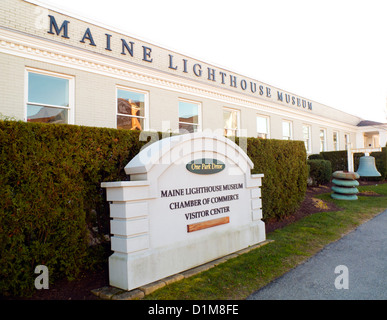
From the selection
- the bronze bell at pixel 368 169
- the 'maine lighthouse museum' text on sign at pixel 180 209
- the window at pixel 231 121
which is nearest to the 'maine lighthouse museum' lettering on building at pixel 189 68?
the window at pixel 231 121

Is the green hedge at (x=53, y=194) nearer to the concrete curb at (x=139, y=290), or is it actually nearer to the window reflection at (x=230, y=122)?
the concrete curb at (x=139, y=290)

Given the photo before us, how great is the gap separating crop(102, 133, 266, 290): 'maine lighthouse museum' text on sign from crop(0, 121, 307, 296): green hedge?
0.38m

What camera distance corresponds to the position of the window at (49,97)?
775cm

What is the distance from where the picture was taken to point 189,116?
11797 millimetres

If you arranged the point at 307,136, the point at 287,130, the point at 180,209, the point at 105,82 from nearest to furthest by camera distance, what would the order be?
the point at 180,209 < the point at 105,82 < the point at 287,130 < the point at 307,136

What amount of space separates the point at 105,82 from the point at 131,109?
1.28 m

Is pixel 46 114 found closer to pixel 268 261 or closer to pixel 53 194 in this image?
pixel 53 194

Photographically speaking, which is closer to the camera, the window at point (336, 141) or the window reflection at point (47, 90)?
the window reflection at point (47, 90)

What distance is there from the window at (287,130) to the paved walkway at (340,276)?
11803 millimetres

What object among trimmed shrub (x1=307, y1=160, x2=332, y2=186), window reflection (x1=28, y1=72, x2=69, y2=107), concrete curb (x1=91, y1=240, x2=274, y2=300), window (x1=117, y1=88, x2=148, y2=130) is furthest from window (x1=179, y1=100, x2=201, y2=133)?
concrete curb (x1=91, y1=240, x2=274, y2=300)

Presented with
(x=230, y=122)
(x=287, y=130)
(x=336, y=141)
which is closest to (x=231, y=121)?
(x=230, y=122)

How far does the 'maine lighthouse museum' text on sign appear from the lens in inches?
149
